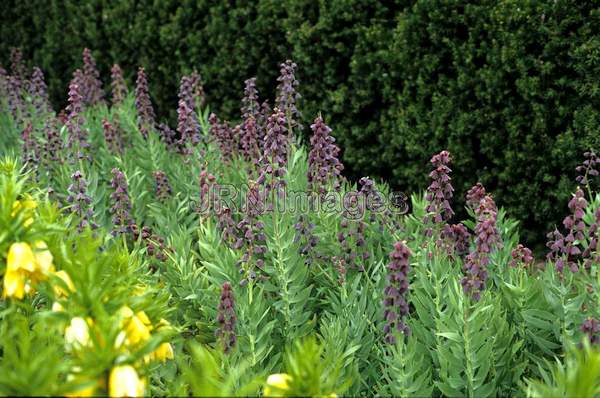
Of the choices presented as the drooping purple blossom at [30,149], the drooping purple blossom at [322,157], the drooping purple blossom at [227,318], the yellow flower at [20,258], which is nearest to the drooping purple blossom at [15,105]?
the drooping purple blossom at [30,149]

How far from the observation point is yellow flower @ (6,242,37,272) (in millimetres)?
1751

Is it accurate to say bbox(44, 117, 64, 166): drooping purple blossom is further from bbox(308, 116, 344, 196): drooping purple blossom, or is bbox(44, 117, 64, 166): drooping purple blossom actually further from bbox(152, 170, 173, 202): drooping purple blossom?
bbox(308, 116, 344, 196): drooping purple blossom

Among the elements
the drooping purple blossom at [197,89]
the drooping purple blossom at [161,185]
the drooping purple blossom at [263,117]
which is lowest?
the drooping purple blossom at [161,185]

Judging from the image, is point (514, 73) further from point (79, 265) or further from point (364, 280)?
point (79, 265)

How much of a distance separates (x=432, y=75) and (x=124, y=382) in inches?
158

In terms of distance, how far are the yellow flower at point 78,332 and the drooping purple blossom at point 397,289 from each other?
99cm

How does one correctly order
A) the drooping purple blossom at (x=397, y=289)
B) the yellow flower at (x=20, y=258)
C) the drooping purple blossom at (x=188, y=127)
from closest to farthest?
the yellow flower at (x=20, y=258), the drooping purple blossom at (x=397, y=289), the drooping purple blossom at (x=188, y=127)

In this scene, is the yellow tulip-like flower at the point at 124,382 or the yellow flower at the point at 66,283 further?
the yellow flower at the point at 66,283

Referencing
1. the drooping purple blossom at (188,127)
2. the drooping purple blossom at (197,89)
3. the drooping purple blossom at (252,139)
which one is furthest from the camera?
the drooping purple blossom at (197,89)

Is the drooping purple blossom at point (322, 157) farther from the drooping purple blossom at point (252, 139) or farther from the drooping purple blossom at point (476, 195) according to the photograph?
the drooping purple blossom at point (476, 195)

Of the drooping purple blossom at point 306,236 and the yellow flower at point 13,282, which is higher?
the yellow flower at point 13,282

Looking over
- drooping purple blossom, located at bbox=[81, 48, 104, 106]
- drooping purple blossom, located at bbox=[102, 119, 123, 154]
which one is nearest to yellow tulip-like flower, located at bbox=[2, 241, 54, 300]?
drooping purple blossom, located at bbox=[102, 119, 123, 154]

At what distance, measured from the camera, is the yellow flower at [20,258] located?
1751 millimetres

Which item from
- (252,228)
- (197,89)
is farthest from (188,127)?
(252,228)
